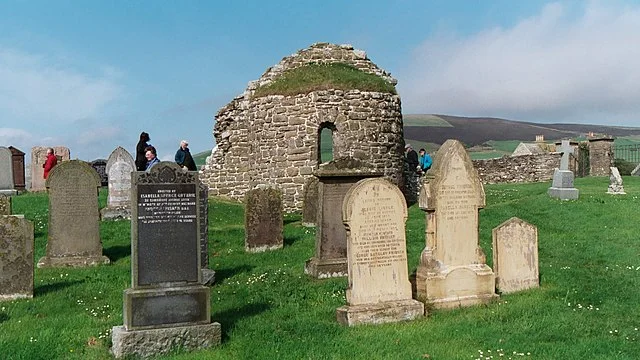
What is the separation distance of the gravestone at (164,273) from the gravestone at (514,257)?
13.8 ft

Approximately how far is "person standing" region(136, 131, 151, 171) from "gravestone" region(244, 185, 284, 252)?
556cm

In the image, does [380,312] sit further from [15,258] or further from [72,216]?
[72,216]

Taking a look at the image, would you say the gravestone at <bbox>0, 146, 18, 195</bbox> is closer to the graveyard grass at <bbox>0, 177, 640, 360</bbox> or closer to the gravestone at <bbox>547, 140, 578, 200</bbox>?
the graveyard grass at <bbox>0, 177, 640, 360</bbox>

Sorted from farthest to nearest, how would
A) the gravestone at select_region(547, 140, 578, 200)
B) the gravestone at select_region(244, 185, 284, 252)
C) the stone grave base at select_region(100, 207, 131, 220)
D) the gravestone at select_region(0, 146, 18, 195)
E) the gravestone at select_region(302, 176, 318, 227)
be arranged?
the gravestone at select_region(0, 146, 18, 195)
the gravestone at select_region(547, 140, 578, 200)
the stone grave base at select_region(100, 207, 131, 220)
the gravestone at select_region(302, 176, 318, 227)
the gravestone at select_region(244, 185, 284, 252)

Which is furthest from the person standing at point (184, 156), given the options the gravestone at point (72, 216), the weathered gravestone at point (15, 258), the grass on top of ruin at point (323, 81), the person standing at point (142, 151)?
the weathered gravestone at point (15, 258)

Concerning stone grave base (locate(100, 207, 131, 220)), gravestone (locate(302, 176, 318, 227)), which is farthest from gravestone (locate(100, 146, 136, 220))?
gravestone (locate(302, 176, 318, 227))

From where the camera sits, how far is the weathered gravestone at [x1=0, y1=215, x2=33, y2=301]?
875cm

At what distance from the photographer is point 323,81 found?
67.3ft

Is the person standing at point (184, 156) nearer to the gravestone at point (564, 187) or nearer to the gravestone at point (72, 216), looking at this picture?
the gravestone at point (72, 216)

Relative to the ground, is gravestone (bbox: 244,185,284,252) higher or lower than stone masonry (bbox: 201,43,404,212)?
lower

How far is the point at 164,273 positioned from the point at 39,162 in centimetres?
2365

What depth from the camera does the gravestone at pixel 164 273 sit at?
647 cm

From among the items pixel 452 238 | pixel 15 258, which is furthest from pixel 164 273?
pixel 452 238

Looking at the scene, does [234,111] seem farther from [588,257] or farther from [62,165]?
[588,257]
